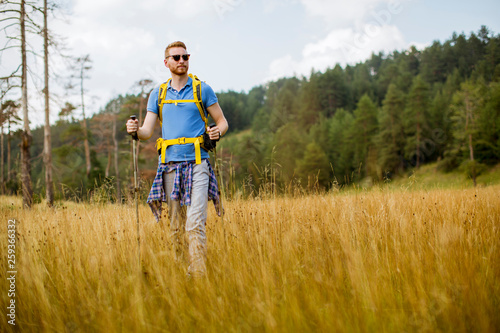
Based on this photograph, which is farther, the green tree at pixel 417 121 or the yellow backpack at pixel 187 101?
the green tree at pixel 417 121

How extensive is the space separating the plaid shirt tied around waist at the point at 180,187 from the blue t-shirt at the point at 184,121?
75 millimetres

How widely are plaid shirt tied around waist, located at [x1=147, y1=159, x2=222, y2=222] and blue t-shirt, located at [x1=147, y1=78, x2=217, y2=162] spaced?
2.9 inches

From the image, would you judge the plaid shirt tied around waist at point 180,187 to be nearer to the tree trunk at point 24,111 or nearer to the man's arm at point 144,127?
the man's arm at point 144,127

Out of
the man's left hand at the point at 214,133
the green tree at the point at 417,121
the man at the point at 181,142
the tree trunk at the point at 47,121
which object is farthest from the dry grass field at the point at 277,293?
the green tree at the point at 417,121

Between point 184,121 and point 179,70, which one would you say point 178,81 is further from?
point 184,121

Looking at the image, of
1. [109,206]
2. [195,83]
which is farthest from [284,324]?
[109,206]

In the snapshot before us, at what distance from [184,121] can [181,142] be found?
0.20 meters

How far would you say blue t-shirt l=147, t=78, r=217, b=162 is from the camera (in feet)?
9.83

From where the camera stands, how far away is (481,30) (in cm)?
8169

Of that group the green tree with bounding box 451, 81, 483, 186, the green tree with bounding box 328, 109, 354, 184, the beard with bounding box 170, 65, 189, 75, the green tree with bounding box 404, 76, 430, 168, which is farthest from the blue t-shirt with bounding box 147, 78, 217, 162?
the green tree with bounding box 328, 109, 354, 184

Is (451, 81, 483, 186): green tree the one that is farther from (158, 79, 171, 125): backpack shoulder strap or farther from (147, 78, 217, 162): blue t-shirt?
(158, 79, 171, 125): backpack shoulder strap

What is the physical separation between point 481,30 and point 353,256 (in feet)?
339

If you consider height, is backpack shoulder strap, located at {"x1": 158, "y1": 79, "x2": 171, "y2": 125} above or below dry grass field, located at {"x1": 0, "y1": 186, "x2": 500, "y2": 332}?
above

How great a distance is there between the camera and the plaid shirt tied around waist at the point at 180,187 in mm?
2922
